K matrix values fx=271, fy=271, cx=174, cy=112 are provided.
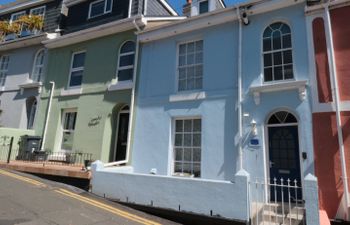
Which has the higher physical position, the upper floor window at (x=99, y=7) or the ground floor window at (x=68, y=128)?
the upper floor window at (x=99, y=7)

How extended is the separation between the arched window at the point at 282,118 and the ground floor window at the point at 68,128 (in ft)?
29.4

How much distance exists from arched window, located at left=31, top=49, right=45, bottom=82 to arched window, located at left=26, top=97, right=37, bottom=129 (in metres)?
1.14

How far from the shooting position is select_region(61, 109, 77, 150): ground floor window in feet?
41.8

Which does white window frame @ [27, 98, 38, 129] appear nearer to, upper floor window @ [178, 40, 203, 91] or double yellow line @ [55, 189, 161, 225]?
double yellow line @ [55, 189, 161, 225]

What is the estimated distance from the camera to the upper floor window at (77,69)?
13341mm

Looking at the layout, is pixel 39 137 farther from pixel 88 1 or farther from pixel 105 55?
pixel 88 1

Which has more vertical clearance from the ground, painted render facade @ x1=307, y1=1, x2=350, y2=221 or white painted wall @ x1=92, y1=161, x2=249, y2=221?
painted render facade @ x1=307, y1=1, x2=350, y2=221

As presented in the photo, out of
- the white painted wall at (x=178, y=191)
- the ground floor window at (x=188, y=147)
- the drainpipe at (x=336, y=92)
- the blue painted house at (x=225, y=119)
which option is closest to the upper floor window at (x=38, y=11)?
the blue painted house at (x=225, y=119)

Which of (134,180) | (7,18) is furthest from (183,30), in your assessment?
(7,18)

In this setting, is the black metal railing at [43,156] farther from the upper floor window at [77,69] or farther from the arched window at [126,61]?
the arched window at [126,61]

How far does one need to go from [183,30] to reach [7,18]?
553 inches

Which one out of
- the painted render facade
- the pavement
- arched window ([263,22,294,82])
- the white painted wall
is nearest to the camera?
the pavement

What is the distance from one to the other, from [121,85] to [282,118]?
6602mm

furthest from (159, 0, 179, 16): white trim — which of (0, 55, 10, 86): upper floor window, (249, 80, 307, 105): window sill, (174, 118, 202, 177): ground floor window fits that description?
(0, 55, 10, 86): upper floor window
